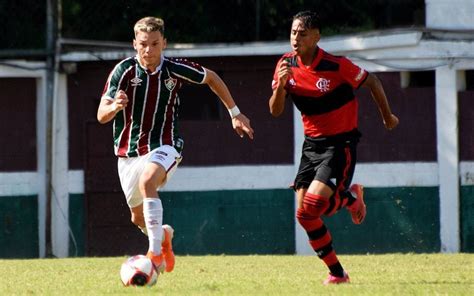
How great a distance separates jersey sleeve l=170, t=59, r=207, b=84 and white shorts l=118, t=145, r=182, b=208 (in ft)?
1.95

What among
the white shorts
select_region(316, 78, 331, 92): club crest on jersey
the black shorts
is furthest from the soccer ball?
select_region(316, 78, 331, 92): club crest on jersey

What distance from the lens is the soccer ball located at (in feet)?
28.1

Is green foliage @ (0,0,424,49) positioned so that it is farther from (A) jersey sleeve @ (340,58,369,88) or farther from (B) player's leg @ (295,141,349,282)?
(B) player's leg @ (295,141,349,282)

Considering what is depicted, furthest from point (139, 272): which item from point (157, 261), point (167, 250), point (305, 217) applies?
point (305, 217)

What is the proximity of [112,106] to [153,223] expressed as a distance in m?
0.96

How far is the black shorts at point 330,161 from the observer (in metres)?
9.27

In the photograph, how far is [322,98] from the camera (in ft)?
31.0

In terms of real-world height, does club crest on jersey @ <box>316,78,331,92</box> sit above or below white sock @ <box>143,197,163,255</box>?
above

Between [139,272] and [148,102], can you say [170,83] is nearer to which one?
[148,102]

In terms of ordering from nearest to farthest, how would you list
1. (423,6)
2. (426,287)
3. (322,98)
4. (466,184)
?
1. (426,287)
2. (322,98)
3. (466,184)
4. (423,6)

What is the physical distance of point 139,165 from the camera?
31.2 feet

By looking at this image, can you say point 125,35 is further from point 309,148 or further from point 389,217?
point 309,148

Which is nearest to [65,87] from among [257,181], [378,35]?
[257,181]

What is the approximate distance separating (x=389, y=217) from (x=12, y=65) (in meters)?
6.03
